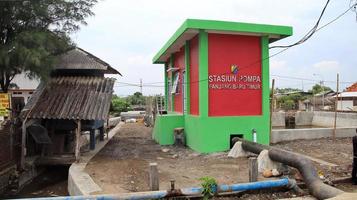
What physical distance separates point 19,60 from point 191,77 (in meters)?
6.50

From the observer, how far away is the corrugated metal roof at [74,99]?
426 inches

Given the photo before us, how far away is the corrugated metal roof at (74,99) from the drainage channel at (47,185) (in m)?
2.31

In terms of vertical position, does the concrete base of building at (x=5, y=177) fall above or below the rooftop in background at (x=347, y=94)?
below

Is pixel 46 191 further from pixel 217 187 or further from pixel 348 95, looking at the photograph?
pixel 348 95

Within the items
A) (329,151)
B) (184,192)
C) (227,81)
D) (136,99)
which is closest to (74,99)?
(227,81)

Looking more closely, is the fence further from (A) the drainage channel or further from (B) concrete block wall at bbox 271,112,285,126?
(B) concrete block wall at bbox 271,112,285,126

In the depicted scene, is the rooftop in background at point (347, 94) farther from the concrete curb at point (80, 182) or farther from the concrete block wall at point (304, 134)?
the concrete curb at point (80, 182)

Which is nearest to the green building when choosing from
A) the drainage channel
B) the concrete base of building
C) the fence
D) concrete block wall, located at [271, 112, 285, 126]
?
the drainage channel

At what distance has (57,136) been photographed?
43.7 ft

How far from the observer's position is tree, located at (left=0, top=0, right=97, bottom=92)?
30.8 ft

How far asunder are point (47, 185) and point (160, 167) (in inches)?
169

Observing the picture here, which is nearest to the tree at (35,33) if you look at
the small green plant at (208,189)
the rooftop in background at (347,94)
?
the small green plant at (208,189)

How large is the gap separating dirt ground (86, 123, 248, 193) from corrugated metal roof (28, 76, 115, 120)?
1709 millimetres

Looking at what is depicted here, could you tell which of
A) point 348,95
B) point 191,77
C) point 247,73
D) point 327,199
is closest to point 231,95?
point 247,73
